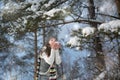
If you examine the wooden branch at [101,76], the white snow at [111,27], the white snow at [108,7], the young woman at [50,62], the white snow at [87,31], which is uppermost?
the white snow at [108,7]

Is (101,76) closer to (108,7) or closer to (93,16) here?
(93,16)

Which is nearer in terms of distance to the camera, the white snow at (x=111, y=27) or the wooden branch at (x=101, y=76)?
the white snow at (x=111, y=27)

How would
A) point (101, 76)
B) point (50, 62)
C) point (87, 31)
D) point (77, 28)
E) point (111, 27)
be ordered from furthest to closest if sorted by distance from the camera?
point (77, 28)
point (101, 76)
point (87, 31)
point (111, 27)
point (50, 62)

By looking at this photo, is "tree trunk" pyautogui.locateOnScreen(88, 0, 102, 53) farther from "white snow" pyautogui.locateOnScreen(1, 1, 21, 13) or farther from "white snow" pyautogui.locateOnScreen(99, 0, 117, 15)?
"white snow" pyautogui.locateOnScreen(1, 1, 21, 13)

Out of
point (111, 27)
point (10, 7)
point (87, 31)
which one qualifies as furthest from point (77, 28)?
point (10, 7)

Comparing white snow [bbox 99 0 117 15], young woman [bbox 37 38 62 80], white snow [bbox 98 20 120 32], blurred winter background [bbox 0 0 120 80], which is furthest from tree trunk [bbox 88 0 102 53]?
young woman [bbox 37 38 62 80]

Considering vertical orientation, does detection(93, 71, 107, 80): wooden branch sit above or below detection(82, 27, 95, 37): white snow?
below

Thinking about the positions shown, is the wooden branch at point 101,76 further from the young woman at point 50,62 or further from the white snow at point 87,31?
the young woman at point 50,62

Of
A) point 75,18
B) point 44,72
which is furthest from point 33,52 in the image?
point 44,72

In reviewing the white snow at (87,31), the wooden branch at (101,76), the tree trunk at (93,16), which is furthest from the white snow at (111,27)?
the wooden branch at (101,76)

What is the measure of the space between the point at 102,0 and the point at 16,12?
302 cm

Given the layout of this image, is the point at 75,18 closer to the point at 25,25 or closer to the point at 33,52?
the point at 25,25

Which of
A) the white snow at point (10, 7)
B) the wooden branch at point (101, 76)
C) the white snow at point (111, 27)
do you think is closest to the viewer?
the white snow at point (111, 27)

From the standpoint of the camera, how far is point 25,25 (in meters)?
10.5
